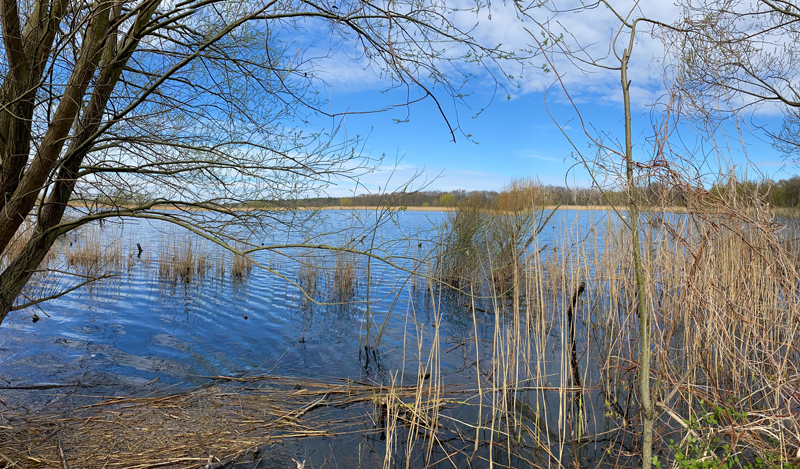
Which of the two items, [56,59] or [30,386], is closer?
[56,59]

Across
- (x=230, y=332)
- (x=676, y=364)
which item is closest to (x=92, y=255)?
(x=230, y=332)

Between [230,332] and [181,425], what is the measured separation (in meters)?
3.40

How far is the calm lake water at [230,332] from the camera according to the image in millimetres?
4668

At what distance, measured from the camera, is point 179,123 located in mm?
3512

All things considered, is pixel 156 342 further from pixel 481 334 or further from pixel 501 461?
pixel 501 461

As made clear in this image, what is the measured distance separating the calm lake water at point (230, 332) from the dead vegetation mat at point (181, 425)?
598 millimetres

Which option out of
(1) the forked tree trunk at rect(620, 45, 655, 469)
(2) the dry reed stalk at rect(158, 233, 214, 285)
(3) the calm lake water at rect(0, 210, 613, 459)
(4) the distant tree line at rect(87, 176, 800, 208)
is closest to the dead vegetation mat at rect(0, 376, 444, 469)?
(3) the calm lake water at rect(0, 210, 613, 459)

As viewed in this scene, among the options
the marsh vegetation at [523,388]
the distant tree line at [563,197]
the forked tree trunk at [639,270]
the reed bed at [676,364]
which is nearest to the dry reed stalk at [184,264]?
the marsh vegetation at [523,388]

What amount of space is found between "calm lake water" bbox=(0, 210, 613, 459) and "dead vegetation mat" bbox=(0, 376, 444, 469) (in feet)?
1.96

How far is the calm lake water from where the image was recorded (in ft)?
15.3

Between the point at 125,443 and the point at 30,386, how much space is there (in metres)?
2.02

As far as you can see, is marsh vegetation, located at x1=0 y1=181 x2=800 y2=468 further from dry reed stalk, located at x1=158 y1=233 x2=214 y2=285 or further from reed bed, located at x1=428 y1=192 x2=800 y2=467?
dry reed stalk, located at x1=158 y1=233 x2=214 y2=285

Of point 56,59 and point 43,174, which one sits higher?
point 56,59

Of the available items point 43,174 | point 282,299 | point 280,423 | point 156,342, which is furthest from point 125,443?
point 282,299
